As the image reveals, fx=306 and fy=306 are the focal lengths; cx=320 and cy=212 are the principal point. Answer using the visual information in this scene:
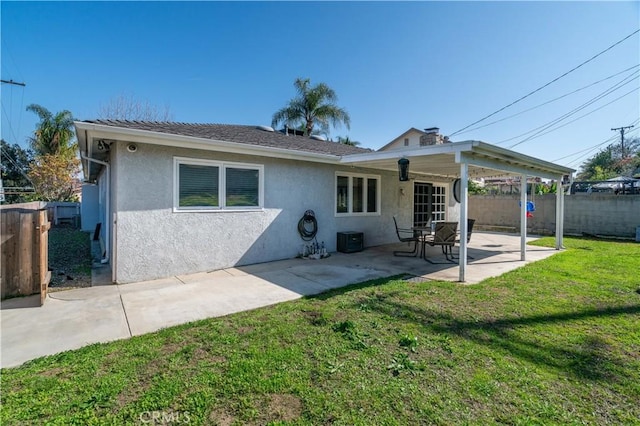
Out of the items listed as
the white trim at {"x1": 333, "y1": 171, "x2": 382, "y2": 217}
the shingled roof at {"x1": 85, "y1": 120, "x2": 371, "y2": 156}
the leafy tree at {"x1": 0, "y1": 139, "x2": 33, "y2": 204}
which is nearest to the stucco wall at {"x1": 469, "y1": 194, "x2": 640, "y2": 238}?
the white trim at {"x1": 333, "y1": 171, "x2": 382, "y2": 217}

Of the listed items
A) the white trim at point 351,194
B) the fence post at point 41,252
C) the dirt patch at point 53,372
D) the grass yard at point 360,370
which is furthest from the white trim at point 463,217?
the fence post at point 41,252

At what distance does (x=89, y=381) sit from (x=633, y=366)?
498 cm

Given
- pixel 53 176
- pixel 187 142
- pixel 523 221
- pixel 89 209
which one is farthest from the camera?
pixel 53 176

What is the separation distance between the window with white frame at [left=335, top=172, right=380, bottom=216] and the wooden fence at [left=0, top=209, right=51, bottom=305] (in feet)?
A: 22.1

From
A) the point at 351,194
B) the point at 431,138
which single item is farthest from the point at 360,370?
the point at 431,138

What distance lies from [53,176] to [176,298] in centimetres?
2439

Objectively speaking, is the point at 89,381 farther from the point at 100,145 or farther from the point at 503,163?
the point at 503,163

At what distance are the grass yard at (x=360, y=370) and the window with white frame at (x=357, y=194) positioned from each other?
5.28 meters

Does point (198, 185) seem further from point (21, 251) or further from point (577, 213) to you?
point (577, 213)

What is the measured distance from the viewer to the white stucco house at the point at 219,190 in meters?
5.80

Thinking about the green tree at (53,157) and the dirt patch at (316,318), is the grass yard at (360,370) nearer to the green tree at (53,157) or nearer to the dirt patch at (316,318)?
the dirt patch at (316,318)

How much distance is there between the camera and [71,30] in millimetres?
11742

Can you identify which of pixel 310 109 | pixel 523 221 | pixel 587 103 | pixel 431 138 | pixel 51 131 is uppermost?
pixel 310 109

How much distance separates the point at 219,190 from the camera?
6945 millimetres
